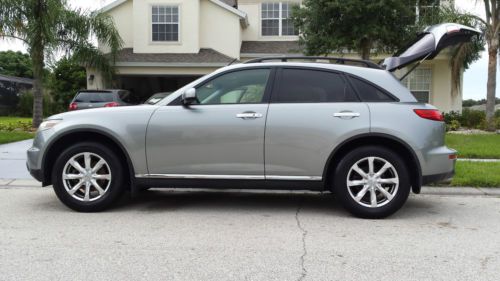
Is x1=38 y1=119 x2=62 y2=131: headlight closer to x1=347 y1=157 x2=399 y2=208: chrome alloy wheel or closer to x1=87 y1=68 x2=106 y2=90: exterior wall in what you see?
x1=347 y1=157 x2=399 y2=208: chrome alloy wheel

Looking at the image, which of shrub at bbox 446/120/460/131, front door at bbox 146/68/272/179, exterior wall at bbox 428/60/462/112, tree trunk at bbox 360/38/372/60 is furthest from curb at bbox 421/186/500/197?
exterior wall at bbox 428/60/462/112

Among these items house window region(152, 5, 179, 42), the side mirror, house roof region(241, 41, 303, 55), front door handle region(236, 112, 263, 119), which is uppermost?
house window region(152, 5, 179, 42)

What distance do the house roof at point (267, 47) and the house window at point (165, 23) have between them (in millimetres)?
3029

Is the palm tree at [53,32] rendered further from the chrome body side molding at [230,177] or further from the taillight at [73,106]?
the chrome body side molding at [230,177]

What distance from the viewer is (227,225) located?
213 inches

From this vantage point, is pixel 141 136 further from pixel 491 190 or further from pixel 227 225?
pixel 491 190

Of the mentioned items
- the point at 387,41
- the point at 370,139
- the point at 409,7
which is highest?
the point at 409,7

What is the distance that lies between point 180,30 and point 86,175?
52.2 feet

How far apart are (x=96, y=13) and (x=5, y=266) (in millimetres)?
16405

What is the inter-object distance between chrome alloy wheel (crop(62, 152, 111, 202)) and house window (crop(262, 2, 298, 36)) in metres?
17.9

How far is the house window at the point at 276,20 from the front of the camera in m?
22.8

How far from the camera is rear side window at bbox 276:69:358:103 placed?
5754 mm

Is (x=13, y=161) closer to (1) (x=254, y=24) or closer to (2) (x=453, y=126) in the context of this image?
(2) (x=453, y=126)

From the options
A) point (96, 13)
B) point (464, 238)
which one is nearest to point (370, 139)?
point (464, 238)
